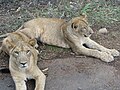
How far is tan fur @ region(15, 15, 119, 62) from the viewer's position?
517cm

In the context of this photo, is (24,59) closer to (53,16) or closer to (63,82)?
(63,82)

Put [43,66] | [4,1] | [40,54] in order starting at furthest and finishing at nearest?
[4,1] → [40,54] → [43,66]

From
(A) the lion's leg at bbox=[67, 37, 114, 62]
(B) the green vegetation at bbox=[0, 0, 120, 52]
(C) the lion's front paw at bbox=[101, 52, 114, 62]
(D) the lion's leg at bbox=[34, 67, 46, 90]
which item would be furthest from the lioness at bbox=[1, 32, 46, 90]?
(B) the green vegetation at bbox=[0, 0, 120, 52]

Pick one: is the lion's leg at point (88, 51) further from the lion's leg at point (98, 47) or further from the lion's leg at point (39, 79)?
the lion's leg at point (39, 79)

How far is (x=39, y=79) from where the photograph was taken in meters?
4.45

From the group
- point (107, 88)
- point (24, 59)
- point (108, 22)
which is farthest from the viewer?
point (108, 22)

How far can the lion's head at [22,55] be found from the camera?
13.9 feet

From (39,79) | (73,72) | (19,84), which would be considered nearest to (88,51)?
(73,72)

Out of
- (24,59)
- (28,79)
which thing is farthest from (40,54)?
(24,59)

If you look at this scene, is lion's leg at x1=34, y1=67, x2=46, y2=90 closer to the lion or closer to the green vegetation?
the lion

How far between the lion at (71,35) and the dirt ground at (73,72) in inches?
3.7

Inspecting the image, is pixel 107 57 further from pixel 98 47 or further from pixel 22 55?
pixel 22 55

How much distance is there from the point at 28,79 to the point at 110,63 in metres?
1.18

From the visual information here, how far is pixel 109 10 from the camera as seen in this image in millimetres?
6520
